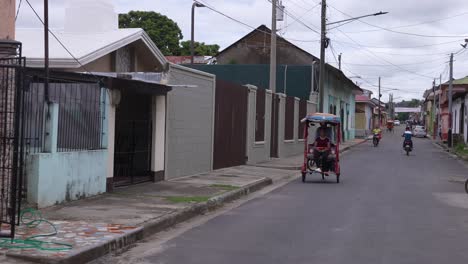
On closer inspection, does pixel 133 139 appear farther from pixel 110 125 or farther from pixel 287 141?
pixel 287 141

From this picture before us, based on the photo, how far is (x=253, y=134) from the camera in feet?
80.5

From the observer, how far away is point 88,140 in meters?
12.3

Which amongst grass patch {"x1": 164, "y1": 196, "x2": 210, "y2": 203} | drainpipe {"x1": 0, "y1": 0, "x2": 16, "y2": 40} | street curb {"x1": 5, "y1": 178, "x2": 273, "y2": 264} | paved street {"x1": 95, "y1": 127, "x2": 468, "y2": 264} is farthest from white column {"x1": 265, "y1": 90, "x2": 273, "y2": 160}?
drainpipe {"x1": 0, "y1": 0, "x2": 16, "y2": 40}

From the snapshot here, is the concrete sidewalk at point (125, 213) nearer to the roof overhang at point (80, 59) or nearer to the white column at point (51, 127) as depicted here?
the white column at point (51, 127)

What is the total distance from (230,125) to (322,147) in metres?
4.19

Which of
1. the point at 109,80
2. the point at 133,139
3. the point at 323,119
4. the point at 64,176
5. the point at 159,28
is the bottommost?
the point at 64,176

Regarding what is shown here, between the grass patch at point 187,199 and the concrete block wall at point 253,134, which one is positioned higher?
the concrete block wall at point 253,134

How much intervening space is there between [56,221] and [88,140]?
3.14 m

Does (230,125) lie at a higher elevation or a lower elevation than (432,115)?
lower

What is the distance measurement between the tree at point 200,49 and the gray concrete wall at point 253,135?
40.5m

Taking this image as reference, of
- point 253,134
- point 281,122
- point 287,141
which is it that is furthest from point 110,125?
point 287,141

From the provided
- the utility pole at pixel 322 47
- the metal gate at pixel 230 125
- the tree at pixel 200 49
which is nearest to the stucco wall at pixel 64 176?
the metal gate at pixel 230 125

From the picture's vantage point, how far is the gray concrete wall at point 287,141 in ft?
96.6

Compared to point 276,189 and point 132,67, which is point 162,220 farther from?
point 132,67
